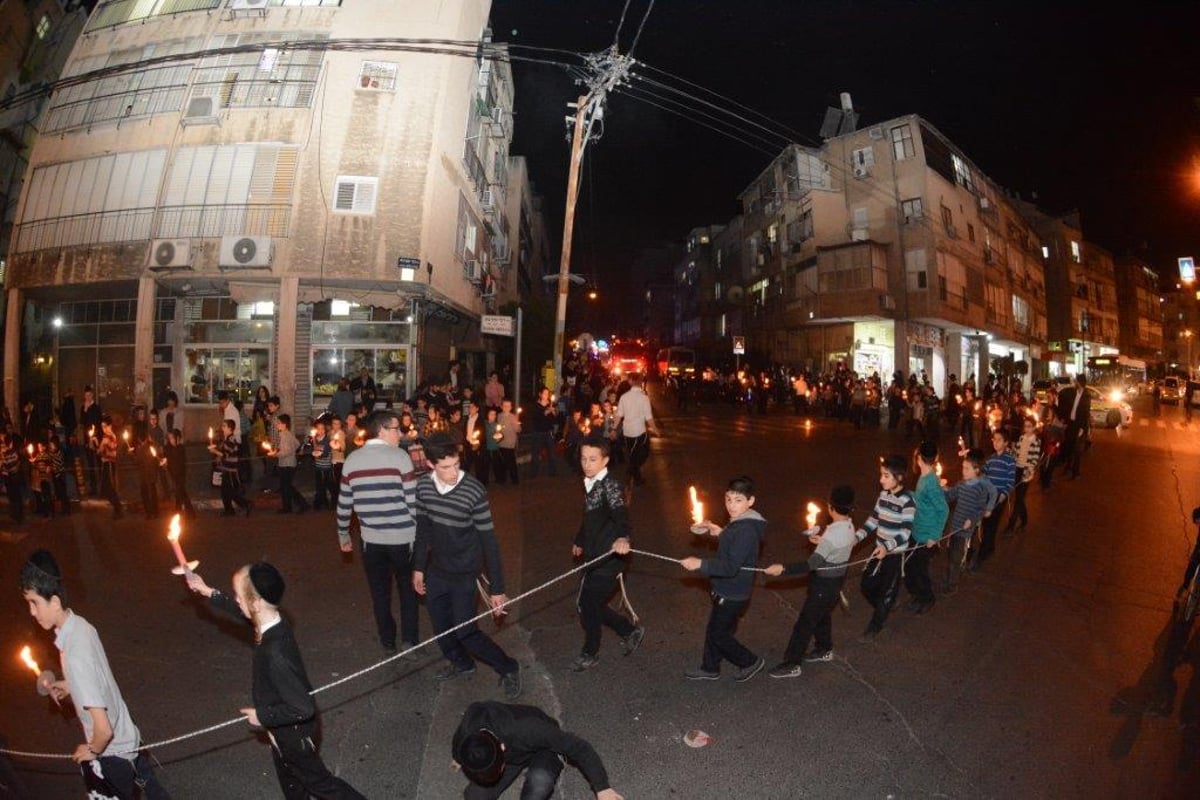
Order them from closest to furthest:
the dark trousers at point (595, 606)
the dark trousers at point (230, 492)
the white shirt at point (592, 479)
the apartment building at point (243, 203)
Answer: the dark trousers at point (595, 606) < the white shirt at point (592, 479) < the dark trousers at point (230, 492) < the apartment building at point (243, 203)

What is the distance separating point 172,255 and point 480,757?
20.2m

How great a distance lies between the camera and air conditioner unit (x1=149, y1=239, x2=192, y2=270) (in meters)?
18.6

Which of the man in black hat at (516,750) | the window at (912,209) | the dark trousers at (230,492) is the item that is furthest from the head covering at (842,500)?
the window at (912,209)

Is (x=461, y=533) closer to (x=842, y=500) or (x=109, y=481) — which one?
(x=842, y=500)

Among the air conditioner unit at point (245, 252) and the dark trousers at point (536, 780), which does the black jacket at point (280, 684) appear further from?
the air conditioner unit at point (245, 252)

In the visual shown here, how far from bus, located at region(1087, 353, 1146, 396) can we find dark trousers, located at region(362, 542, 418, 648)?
30.6 metres

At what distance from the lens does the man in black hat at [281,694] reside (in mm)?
3213

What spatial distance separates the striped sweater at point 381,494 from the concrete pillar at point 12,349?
22342mm

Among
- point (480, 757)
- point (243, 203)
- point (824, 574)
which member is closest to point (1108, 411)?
Answer: point (824, 574)

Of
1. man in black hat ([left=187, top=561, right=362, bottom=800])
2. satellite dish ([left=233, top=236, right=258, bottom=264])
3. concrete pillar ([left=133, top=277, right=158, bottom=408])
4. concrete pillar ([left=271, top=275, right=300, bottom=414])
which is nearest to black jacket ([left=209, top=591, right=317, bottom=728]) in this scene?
man in black hat ([left=187, top=561, right=362, bottom=800])

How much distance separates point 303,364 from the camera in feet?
63.5

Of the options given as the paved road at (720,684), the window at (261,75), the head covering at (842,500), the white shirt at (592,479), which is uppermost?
the window at (261,75)

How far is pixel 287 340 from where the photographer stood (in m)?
18.7

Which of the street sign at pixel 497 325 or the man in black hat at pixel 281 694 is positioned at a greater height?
the street sign at pixel 497 325
